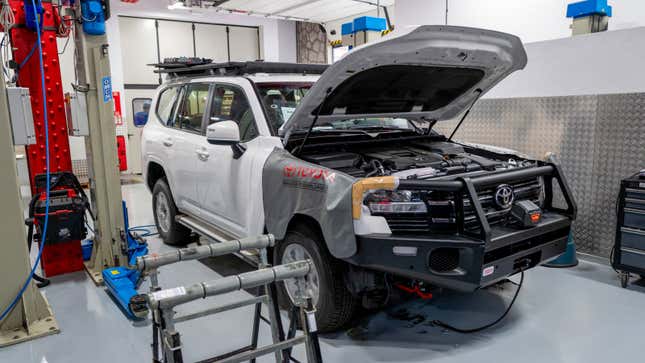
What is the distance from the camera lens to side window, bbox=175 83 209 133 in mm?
4043

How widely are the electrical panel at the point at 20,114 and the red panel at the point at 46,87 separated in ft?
3.37

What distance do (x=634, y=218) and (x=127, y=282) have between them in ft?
12.9

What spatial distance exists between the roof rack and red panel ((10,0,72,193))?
0.96 metres

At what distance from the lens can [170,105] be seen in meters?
4.61

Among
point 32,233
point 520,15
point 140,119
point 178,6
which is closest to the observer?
point 32,233

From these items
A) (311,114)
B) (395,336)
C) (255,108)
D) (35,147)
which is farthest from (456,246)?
(35,147)

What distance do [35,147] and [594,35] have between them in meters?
5.14

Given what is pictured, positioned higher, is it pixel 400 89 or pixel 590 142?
pixel 400 89

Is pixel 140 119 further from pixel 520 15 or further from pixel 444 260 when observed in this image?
pixel 520 15

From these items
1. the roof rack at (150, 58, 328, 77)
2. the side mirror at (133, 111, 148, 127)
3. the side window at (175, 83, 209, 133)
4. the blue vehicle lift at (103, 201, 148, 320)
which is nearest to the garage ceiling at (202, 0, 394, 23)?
the side mirror at (133, 111, 148, 127)

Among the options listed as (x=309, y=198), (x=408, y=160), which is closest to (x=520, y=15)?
(x=408, y=160)

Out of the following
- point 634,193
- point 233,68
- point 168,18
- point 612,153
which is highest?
point 168,18

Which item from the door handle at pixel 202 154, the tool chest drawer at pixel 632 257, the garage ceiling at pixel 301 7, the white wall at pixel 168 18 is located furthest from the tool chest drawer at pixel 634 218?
the white wall at pixel 168 18

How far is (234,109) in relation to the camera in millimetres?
3605
